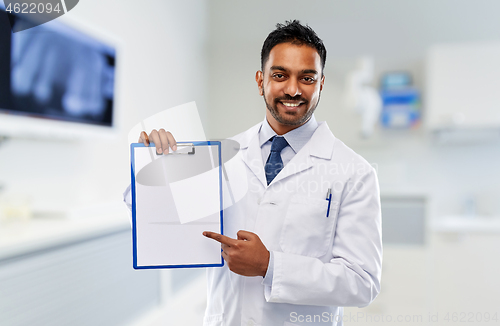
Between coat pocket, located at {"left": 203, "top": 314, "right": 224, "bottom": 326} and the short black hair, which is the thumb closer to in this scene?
coat pocket, located at {"left": 203, "top": 314, "right": 224, "bottom": 326}

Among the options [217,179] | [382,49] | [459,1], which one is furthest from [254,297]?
[459,1]

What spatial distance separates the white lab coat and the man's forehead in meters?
0.17

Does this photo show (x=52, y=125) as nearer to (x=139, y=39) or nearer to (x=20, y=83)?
(x=20, y=83)

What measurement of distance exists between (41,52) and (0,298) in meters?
0.88

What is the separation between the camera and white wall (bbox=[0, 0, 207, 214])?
157 cm

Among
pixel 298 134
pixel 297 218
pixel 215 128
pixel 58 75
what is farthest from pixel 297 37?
pixel 215 128

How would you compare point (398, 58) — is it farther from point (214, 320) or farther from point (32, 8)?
point (214, 320)

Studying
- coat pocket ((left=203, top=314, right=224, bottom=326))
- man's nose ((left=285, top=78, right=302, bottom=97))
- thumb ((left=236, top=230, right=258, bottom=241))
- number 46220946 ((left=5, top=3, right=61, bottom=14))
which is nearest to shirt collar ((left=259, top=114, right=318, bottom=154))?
man's nose ((left=285, top=78, right=302, bottom=97))

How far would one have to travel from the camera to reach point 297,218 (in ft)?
2.83

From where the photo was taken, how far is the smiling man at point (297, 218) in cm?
78

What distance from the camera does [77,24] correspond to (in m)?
1.62

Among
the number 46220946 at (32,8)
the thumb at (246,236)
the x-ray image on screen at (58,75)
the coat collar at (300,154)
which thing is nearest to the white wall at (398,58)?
the x-ray image on screen at (58,75)

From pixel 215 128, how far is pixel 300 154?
2244 mm

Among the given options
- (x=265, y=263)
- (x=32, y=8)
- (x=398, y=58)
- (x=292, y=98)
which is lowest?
(x=265, y=263)
